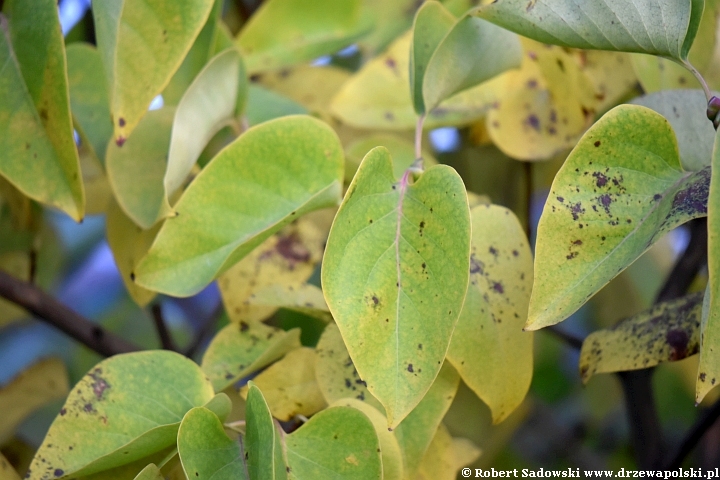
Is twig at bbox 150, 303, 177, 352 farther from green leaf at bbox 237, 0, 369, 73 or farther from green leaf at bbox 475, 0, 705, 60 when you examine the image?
green leaf at bbox 475, 0, 705, 60

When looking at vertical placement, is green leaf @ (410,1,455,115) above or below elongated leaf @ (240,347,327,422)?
above

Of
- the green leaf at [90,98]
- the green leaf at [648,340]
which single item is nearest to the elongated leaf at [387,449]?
the green leaf at [648,340]

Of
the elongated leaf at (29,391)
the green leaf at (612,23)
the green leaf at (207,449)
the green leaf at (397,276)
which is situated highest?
the green leaf at (612,23)

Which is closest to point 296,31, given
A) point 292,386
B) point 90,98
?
point 90,98

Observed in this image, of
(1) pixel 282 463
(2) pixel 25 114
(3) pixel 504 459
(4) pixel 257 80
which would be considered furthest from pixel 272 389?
(3) pixel 504 459

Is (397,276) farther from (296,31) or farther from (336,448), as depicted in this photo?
(296,31)

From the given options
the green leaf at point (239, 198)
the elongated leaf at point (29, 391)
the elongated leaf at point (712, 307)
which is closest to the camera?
the elongated leaf at point (712, 307)

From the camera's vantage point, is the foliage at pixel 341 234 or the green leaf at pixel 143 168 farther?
the green leaf at pixel 143 168

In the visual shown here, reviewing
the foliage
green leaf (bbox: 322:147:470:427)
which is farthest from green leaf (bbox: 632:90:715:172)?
green leaf (bbox: 322:147:470:427)

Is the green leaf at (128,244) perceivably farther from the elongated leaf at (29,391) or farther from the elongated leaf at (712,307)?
the elongated leaf at (712,307)
